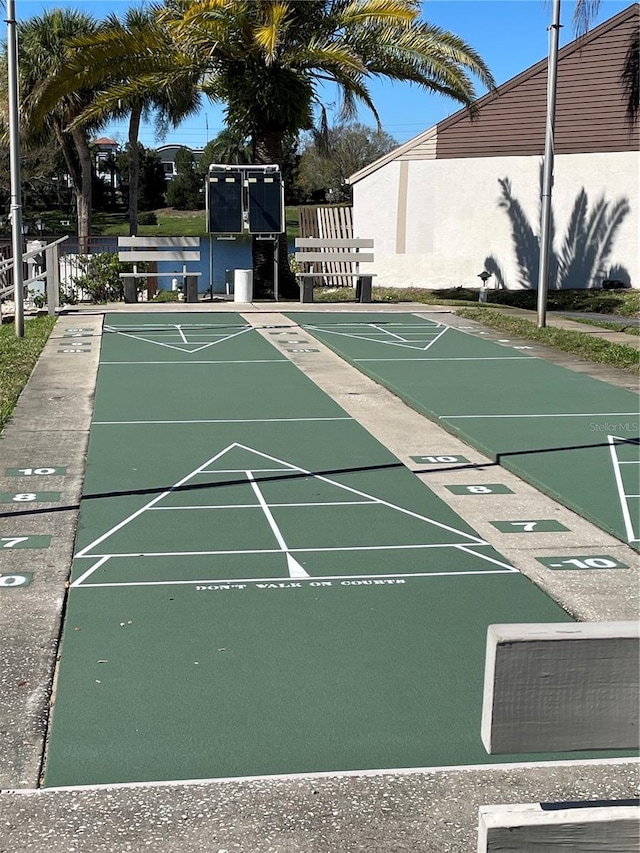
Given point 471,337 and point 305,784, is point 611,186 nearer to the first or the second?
point 471,337

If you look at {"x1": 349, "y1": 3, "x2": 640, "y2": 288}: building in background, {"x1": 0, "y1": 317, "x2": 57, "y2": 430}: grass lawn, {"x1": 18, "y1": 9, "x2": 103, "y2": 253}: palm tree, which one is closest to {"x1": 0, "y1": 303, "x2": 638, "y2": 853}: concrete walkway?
{"x1": 0, "y1": 317, "x2": 57, "y2": 430}: grass lawn

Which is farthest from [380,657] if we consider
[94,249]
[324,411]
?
[94,249]

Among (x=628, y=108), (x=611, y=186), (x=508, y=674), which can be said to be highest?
(x=628, y=108)

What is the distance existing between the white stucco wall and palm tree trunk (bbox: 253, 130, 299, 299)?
512cm

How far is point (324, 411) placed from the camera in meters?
11.4

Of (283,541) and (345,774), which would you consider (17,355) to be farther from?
(345,774)

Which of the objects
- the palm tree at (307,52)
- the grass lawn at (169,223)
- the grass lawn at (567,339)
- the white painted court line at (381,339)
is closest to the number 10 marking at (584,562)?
the grass lawn at (567,339)

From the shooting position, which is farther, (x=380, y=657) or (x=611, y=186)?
(x=611, y=186)

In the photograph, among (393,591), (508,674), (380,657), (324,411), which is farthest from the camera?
(324,411)

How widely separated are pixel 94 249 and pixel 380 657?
33.9m

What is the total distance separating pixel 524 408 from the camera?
38.0 ft

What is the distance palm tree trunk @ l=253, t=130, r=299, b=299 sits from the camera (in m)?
23.7

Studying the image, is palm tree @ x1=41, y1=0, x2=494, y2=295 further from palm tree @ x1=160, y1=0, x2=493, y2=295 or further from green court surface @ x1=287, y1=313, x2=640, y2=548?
green court surface @ x1=287, y1=313, x2=640, y2=548

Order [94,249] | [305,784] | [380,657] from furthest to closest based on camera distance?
[94,249] < [380,657] < [305,784]
